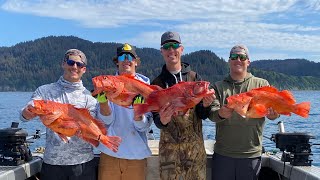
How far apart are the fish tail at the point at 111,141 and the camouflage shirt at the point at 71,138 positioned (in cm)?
43

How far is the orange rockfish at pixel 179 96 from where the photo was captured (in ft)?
16.8

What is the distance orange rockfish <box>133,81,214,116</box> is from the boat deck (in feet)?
6.81

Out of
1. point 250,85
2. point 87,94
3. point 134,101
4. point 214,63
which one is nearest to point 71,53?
point 87,94

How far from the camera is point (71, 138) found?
239 inches

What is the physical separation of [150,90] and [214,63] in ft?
309

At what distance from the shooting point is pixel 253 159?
6.24 m

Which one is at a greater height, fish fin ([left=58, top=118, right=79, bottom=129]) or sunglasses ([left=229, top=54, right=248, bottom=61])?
sunglasses ([left=229, top=54, right=248, bottom=61])

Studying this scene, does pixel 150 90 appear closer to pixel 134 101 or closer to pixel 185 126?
pixel 134 101

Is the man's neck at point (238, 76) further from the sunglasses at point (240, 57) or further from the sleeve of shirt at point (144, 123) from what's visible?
the sleeve of shirt at point (144, 123)

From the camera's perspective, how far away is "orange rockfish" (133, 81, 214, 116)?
512 centimetres

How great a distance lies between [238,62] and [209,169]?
2.03 meters

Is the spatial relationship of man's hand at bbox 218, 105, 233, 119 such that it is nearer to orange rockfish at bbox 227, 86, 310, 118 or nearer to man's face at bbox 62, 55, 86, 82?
orange rockfish at bbox 227, 86, 310, 118

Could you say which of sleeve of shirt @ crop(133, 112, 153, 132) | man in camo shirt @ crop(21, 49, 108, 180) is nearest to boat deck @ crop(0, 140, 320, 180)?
man in camo shirt @ crop(21, 49, 108, 180)

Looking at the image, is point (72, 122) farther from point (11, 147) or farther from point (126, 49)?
point (11, 147)
